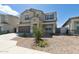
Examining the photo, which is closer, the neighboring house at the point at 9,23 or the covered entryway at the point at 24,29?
the covered entryway at the point at 24,29

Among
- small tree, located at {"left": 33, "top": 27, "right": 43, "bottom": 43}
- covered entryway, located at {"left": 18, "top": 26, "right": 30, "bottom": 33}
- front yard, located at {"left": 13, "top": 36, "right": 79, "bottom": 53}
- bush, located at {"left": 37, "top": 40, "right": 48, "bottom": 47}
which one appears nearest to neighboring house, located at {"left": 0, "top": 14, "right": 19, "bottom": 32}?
covered entryway, located at {"left": 18, "top": 26, "right": 30, "bottom": 33}

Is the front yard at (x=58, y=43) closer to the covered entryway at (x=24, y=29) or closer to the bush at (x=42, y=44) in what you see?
the bush at (x=42, y=44)

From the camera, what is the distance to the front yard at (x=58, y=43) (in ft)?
21.9

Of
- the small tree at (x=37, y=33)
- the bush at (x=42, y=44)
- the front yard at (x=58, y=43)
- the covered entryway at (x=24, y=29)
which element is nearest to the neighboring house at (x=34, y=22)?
the covered entryway at (x=24, y=29)

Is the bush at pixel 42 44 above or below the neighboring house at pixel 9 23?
below

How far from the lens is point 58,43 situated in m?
7.30

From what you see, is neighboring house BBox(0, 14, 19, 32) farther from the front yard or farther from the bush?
the bush

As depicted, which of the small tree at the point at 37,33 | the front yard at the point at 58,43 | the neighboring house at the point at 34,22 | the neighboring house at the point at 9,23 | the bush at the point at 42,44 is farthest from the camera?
the neighboring house at the point at 9,23

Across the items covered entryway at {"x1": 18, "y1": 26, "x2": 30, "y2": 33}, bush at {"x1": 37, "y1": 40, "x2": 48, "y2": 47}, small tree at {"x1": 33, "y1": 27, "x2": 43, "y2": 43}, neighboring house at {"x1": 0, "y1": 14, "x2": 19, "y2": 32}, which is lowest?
bush at {"x1": 37, "y1": 40, "x2": 48, "y2": 47}

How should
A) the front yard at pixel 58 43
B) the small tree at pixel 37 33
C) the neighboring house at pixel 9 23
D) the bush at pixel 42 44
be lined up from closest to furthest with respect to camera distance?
the front yard at pixel 58 43
the bush at pixel 42 44
the small tree at pixel 37 33
the neighboring house at pixel 9 23

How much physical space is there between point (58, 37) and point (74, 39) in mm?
850

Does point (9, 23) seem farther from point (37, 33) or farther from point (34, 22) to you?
point (37, 33)

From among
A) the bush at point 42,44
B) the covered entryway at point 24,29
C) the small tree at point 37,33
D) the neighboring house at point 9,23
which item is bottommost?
the bush at point 42,44

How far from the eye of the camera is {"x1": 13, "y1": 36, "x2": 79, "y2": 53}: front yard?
6.66 meters
